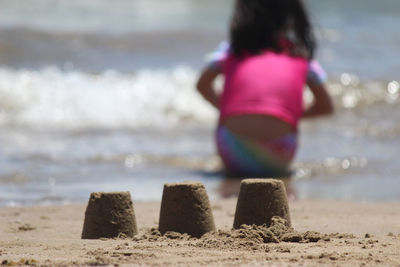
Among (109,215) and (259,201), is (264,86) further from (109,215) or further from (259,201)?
(109,215)

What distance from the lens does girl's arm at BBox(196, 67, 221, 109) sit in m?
7.14

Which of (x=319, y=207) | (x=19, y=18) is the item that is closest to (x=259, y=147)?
(x=319, y=207)

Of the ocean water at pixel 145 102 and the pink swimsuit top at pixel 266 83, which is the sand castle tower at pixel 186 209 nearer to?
the ocean water at pixel 145 102

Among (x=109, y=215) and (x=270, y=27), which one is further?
(x=270, y=27)

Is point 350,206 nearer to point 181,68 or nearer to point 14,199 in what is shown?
point 14,199

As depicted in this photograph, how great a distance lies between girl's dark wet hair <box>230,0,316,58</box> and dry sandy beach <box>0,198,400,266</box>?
7.20 ft

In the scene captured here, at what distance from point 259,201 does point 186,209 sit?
0.32m

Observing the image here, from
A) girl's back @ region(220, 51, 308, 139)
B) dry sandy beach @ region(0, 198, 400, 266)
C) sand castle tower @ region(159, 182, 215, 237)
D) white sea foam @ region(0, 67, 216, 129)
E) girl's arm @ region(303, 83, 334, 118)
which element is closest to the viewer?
dry sandy beach @ region(0, 198, 400, 266)

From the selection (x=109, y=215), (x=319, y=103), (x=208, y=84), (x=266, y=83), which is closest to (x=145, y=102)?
(x=208, y=84)

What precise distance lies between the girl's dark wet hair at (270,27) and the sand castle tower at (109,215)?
310 cm

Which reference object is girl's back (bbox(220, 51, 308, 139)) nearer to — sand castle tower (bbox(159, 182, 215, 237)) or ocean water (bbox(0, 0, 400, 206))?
ocean water (bbox(0, 0, 400, 206))

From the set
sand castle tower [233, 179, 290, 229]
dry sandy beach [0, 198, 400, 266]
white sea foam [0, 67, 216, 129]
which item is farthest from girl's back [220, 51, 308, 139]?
white sea foam [0, 67, 216, 129]

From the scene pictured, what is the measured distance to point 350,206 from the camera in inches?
210

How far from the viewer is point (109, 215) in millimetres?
4145
